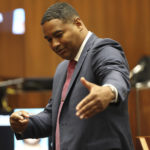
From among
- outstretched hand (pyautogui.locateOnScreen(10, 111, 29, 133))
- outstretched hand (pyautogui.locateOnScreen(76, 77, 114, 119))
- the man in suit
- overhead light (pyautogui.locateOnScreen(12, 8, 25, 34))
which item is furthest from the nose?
overhead light (pyautogui.locateOnScreen(12, 8, 25, 34))

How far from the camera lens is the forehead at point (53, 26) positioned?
1.47 meters

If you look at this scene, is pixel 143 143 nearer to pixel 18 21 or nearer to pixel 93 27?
pixel 93 27

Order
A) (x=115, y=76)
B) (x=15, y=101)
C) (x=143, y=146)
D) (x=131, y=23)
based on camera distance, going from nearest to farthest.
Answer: (x=115, y=76), (x=143, y=146), (x=15, y=101), (x=131, y=23)

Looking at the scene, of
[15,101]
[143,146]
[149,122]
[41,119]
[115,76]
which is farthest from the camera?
[15,101]

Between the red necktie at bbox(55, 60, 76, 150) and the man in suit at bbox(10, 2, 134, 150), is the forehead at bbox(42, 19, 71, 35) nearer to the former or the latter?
the man in suit at bbox(10, 2, 134, 150)

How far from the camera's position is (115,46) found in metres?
1.41

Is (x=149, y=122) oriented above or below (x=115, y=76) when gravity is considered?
below

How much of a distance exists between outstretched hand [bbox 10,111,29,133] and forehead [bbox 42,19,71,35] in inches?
15.6

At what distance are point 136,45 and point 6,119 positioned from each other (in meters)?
3.03

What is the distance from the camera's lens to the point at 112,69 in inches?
49.0

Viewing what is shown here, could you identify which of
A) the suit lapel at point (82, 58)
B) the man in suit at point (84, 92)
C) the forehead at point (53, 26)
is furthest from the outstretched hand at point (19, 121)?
the forehead at point (53, 26)

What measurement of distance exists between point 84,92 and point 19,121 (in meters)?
0.37

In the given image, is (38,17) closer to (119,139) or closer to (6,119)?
(6,119)

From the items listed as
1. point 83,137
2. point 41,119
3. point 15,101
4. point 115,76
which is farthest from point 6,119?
point 15,101
